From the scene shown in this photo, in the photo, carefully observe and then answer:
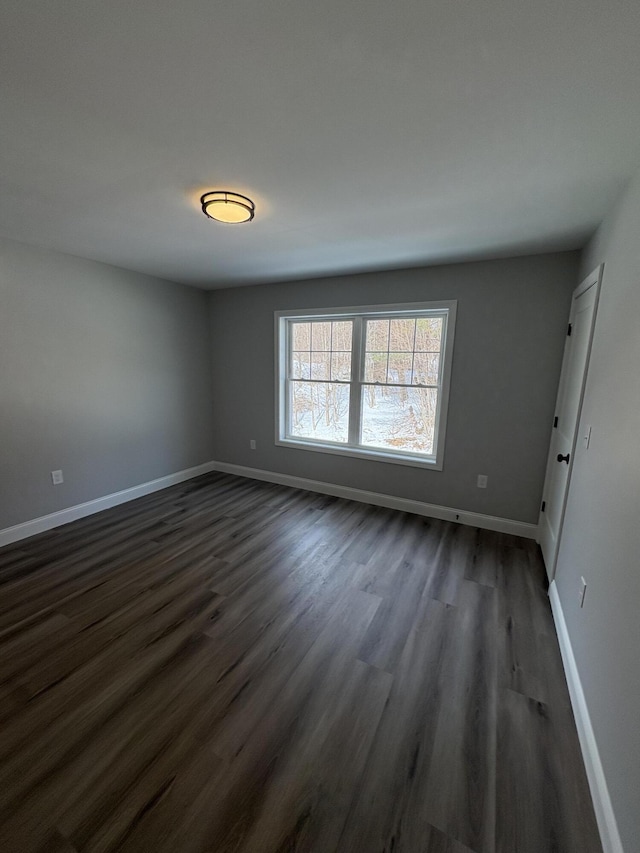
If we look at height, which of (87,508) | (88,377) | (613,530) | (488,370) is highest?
(488,370)

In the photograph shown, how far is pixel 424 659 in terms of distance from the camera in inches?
72.9

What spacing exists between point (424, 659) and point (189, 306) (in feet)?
14.2

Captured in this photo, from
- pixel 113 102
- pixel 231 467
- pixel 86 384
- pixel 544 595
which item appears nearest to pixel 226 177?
pixel 113 102

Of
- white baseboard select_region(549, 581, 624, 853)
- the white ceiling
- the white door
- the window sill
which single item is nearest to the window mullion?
the window sill

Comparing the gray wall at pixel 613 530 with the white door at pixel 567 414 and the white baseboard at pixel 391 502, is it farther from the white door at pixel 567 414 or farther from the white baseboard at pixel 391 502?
the white baseboard at pixel 391 502

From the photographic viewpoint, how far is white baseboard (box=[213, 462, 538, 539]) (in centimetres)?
323

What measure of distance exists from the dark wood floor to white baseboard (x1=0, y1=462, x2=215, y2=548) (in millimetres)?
213

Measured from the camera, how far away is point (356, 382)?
389cm

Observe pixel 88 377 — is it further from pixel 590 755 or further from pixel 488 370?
pixel 590 755

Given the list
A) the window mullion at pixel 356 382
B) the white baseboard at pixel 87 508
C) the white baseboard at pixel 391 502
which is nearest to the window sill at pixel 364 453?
the window mullion at pixel 356 382

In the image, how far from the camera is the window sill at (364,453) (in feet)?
11.7

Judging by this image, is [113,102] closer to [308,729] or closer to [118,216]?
[118,216]

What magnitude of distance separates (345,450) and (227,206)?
105 inches

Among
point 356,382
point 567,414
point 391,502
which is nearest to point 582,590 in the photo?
point 567,414
